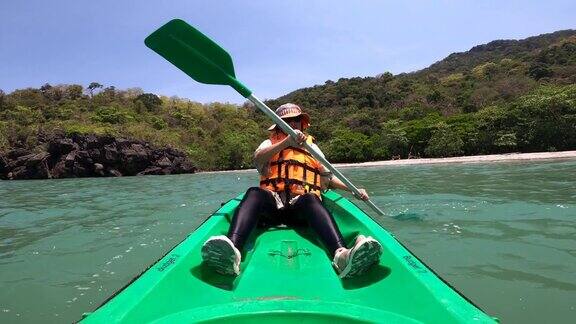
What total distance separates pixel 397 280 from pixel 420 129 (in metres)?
19.6

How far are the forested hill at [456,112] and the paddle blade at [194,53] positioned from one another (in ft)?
55.8

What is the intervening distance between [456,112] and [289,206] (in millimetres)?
25276

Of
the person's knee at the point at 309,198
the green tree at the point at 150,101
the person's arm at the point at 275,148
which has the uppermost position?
the green tree at the point at 150,101

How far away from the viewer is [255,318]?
139cm

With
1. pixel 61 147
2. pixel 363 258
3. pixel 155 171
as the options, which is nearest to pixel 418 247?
pixel 363 258

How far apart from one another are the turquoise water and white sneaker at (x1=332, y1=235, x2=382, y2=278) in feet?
2.82

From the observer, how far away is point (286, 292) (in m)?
1.71

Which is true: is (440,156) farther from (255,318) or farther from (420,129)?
(255,318)

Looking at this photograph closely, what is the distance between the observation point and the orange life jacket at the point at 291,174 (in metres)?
2.67

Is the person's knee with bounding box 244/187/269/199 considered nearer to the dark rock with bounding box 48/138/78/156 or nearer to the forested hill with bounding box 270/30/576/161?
the forested hill with bounding box 270/30/576/161

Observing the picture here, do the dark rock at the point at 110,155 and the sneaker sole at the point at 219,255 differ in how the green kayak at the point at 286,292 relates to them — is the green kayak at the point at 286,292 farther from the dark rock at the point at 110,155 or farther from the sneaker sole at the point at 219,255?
the dark rock at the point at 110,155

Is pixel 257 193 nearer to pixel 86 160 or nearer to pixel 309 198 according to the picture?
pixel 309 198

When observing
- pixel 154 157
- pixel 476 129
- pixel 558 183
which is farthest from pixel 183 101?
pixel 558 183

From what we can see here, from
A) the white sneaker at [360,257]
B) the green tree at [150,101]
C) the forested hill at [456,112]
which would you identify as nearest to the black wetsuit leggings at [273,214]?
the white sneaker at [360,257]
